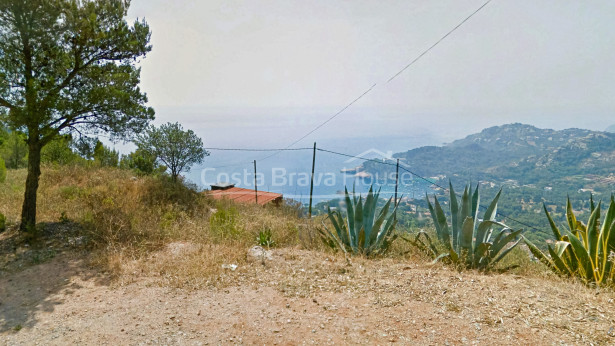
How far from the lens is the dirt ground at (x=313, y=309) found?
2482 millimetres

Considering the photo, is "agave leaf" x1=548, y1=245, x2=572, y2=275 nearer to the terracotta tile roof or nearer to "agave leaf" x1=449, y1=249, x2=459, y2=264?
"agave leaf" x1=449, y1=249, x2=459, y2=264

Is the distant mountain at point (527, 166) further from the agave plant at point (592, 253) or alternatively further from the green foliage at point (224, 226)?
the green foliage at point (224, 226)

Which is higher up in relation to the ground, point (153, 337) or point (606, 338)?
point (606, 338)

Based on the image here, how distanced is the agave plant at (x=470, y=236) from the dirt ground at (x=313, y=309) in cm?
33

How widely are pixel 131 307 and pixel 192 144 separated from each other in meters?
15.3

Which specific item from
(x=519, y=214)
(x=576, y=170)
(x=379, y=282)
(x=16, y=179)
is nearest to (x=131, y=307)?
(x=379, y=282)

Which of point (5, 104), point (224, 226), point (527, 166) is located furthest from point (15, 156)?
point (527, 166)

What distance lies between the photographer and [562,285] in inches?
128

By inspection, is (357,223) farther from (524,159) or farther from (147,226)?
(524,159)

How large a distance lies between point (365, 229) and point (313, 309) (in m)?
2.24

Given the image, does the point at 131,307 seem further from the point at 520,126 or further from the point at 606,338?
the point at 520,126

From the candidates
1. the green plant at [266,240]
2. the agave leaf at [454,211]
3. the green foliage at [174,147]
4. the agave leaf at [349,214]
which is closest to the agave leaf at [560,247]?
the agave leaf at [454,211]

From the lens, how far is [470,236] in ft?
13.2

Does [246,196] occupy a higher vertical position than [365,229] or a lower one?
lower
